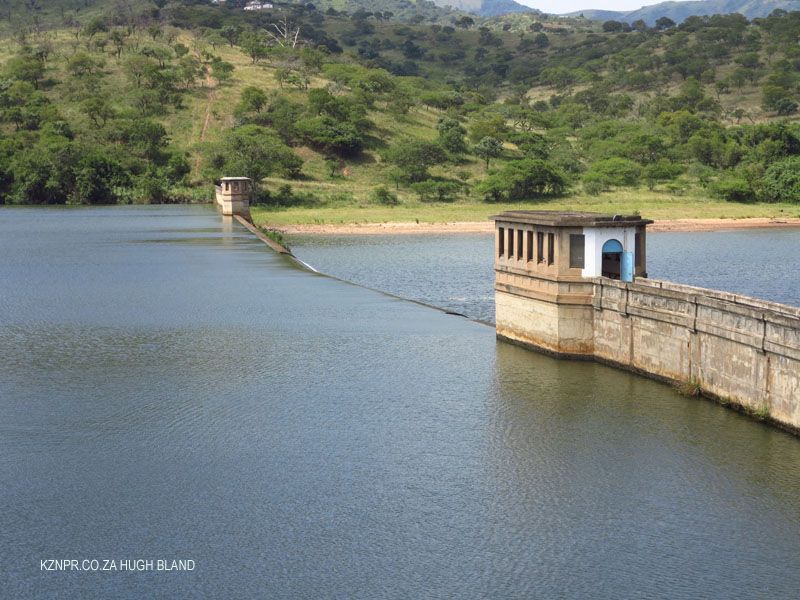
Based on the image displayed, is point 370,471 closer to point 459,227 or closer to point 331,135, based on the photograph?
point 459,227

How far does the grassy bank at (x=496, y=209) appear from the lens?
99.4 metres

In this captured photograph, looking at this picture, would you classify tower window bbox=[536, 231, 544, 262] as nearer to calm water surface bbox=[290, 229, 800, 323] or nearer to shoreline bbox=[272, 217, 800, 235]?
calm water surface bbox=[290, 229, 800, 323]

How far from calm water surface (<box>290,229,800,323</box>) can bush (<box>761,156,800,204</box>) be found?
1866 centimetres

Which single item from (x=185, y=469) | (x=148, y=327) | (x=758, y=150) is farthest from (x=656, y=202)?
(x=185, y=469)

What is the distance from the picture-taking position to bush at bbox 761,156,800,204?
356 ft

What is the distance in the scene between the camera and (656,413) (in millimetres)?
28562

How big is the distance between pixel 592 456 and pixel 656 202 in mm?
84735

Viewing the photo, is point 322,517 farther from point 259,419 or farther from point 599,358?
point 599,358

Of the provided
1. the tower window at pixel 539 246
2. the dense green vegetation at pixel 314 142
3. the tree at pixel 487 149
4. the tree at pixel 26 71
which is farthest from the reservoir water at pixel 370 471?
the tree at pixel 26 71

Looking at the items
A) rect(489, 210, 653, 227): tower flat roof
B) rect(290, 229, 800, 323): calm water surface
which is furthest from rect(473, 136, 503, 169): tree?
rect(489, 210, 653, 227): tower flat roof

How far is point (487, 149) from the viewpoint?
135m

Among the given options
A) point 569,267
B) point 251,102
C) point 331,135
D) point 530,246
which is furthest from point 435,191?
point 569,267

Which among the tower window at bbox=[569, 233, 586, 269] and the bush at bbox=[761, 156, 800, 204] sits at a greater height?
the bush at bbox=[761, 156, 800, 204]

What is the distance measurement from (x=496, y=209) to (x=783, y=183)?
30.7 metres
